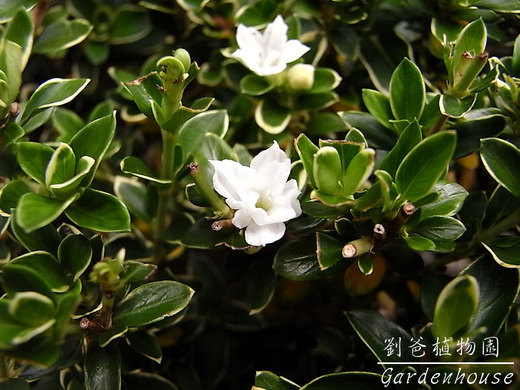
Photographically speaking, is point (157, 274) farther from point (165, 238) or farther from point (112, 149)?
point (112, 149)

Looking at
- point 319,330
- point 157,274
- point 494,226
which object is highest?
point 494,226

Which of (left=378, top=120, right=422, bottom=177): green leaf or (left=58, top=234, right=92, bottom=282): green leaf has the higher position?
(left=378, top=120, right=422, bottom=177): green leaf

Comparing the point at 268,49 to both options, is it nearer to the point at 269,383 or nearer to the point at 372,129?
the point at 372,129

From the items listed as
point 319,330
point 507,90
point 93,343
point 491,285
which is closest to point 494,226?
point 491,285

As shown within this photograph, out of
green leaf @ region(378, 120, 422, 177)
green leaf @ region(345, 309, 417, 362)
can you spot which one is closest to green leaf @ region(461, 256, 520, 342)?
green leaf @ region(345, 309, 417, 362)

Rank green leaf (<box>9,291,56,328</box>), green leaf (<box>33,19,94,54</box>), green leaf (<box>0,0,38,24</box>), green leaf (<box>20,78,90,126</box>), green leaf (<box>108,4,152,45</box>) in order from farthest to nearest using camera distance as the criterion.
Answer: green leaf (<box>108,4,152,45</box>) → green leaf (<box>33,19,94,54</box>) → green leaf (<box>0,0,38,24</box>) → green leaf (<box>20,78,90,126</box>) → green leaf (<box>9,291,56,328</box>)

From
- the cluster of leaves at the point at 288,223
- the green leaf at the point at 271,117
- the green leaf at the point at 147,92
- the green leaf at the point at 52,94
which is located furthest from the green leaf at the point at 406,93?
the green leaf at the point at 52,94

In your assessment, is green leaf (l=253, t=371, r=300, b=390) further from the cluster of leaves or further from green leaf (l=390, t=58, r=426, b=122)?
green leaf (l=390, t=58, r=426, b=122)
